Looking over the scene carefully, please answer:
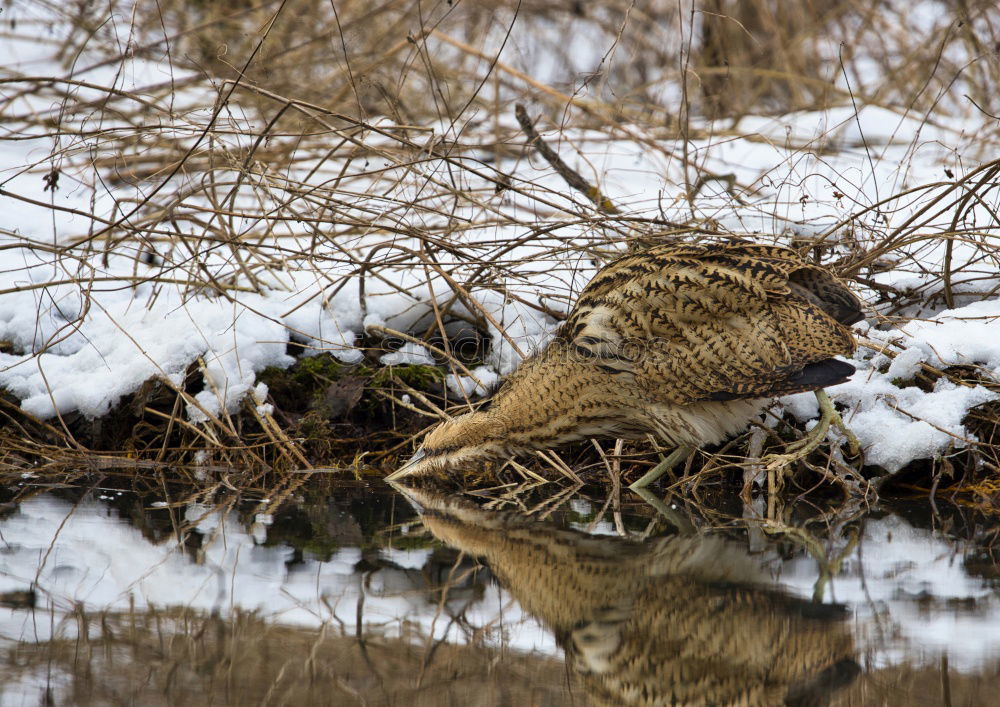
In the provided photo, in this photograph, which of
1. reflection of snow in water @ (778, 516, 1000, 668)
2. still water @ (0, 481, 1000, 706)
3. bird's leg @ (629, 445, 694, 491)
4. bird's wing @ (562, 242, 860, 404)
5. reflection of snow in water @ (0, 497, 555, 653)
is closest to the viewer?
still water @ (0, 481, 1000, 706)

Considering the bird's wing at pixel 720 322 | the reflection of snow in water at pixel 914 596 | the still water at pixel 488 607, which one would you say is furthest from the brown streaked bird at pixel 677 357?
the reflection of snow in water at pixel 914 596

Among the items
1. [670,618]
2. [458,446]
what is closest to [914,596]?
[670,618]

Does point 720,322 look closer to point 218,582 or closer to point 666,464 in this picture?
point 666,464

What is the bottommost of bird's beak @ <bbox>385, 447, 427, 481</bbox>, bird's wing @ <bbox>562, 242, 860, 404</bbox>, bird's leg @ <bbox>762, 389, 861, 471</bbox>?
bird's beak @ <bbox>385, 447, 427, 481</bbox>

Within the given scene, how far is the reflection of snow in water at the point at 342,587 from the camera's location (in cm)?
166

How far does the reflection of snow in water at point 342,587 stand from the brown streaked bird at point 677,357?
669 mm

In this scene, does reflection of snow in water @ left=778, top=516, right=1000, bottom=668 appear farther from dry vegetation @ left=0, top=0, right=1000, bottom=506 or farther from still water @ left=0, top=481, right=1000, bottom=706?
dry vegetation @ left=0, top=0, right=1000, bottom=506

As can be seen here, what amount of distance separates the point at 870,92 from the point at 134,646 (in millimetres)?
6315

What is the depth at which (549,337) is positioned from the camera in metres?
3.74

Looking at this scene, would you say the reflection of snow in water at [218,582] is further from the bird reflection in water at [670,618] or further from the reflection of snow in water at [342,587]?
the bird reflection in water at [670,618]

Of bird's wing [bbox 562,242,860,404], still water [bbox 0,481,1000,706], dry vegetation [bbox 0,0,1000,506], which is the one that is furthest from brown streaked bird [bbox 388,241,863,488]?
still water [bbox 0,481,1000,706]

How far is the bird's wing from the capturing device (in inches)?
114

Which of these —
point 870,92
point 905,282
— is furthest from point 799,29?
point 905,282

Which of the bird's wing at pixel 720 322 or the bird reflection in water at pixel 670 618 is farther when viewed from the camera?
the bird's wing at pixel 720 322
